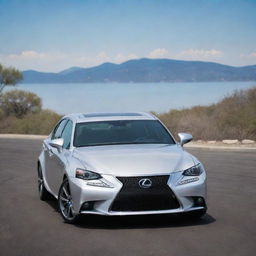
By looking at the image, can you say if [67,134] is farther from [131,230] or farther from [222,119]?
[222,119]

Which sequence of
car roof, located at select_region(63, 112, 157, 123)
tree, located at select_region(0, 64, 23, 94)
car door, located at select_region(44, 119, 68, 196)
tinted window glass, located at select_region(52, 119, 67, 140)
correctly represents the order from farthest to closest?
tree, located at select_region(0, 64, 23, 94) → tinted window glass, located at select_region(52, 119, 67, 140) → car roof, located at select_region(63, 112, 157, 123) → car door, located at select_region(44, 119, 68, 196)

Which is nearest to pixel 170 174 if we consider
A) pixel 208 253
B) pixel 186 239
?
pixel 186 239

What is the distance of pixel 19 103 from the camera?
52.8m

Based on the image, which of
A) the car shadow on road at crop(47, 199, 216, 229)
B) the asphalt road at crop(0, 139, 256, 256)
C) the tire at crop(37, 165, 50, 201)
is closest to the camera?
the asphalt road at crop(0, 139, 256, 256)

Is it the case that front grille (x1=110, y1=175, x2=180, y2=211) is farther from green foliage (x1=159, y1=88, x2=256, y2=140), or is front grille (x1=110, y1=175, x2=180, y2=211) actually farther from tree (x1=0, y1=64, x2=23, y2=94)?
tree (x1=0, y1=64, x2=23, y2=94)

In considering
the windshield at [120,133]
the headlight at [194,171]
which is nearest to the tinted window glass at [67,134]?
the windshield at [120,133]

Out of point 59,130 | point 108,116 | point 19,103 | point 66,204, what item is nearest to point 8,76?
point 19,103

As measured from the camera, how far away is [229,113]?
2984 cm

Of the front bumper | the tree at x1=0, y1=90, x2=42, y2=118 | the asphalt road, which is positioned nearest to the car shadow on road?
the asphalt road

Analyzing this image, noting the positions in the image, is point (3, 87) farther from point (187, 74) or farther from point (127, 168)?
point (187, 74)

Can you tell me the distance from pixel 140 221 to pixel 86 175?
3.63 feet

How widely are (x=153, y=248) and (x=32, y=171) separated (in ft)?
30.8

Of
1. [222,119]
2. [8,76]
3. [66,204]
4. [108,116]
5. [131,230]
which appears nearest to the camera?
[131,230]

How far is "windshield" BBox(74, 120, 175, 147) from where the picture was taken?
36.3 ft
